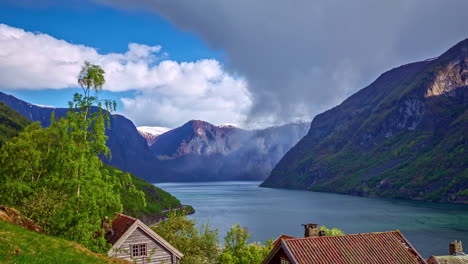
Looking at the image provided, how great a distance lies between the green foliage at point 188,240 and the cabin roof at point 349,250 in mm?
16528

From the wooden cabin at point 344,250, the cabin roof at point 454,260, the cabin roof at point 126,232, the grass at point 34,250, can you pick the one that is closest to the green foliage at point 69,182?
the cabin roof at point 126,232

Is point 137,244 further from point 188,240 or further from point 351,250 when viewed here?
point 351,250

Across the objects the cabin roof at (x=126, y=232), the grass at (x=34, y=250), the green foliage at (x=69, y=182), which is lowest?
the cabin roof at (x=126, y=232)

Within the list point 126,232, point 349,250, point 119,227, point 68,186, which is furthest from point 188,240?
point 349,250

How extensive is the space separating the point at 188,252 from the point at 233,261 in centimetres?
681

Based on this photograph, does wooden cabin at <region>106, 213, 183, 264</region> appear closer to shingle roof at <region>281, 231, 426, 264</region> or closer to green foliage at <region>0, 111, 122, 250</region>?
green foliage at <region>0, 111, 122, 250</region>

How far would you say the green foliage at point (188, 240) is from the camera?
51.2 meters

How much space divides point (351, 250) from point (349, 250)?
217mm

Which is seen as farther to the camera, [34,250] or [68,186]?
[68,186]

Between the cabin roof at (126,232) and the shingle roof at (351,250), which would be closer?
the shingle roof at (351,250)

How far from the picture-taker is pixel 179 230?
2109 inches

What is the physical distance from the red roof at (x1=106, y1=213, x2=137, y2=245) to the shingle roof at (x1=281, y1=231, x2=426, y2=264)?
1849 centimetres

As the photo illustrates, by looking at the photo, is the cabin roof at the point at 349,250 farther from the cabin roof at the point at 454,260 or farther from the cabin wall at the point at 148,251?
the cabin roof at the point at 454,260

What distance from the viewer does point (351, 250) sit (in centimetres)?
3512
